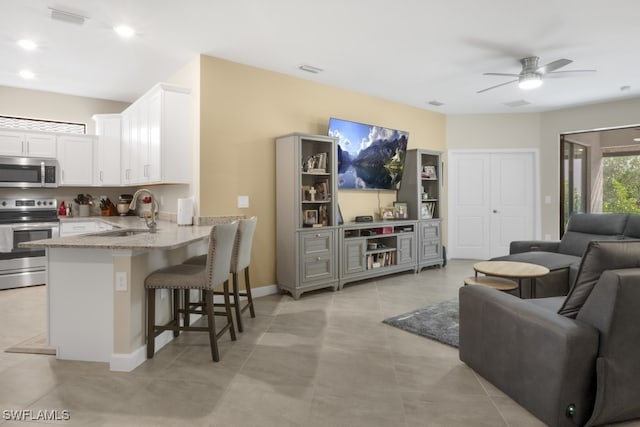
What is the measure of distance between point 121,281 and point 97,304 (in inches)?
10.8

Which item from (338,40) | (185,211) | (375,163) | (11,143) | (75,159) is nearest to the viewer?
(338,40)

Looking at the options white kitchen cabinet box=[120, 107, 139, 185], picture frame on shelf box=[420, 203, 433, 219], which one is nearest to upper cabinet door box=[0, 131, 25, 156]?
white kitchen cabinet box=[120, 107, 139, 185]

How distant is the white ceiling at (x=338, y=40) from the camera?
3025mm

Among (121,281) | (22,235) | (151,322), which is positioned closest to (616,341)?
(151,322)

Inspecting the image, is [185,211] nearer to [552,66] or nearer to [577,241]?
[552,66]

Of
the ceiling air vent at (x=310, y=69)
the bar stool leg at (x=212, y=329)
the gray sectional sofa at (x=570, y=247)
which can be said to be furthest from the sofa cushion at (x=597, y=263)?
the ceiling air vent at (x=310, y=69)

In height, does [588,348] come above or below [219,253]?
below

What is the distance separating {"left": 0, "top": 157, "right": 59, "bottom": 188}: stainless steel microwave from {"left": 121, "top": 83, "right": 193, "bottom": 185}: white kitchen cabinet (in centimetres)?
172

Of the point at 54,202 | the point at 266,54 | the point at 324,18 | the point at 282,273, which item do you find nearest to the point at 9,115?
the point at 54,202

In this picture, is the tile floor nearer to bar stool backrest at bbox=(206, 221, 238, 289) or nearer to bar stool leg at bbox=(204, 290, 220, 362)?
bar stool leg at bbox=(204, 290, 220, 362)

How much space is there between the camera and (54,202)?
514 cm

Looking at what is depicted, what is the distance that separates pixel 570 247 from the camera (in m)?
4.45

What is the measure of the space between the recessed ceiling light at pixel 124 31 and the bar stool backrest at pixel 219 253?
212cm

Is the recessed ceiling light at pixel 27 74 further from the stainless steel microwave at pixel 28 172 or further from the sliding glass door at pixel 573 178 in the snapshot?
the sliding glass door at pixel 573 178
